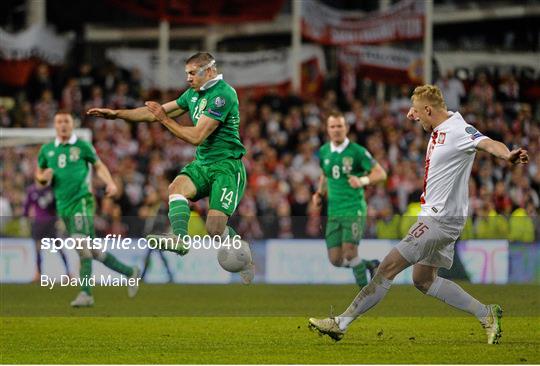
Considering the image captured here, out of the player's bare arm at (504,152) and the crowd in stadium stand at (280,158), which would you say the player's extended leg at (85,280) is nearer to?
the crowd in stadium stand at (280,158)

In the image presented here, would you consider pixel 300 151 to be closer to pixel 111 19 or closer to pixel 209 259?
pixel 209 259

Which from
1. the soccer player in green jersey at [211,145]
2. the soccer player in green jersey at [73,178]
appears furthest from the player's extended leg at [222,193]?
the soccer player in green jersey at [73,178]

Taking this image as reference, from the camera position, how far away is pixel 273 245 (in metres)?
23.0

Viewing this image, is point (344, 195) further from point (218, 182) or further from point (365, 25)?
point (365, 25)

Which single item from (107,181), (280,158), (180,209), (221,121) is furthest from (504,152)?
(280,158)

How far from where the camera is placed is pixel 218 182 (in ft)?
41.9

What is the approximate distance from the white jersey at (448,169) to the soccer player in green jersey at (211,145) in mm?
2210

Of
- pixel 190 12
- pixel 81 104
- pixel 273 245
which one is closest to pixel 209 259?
pixel 273 245

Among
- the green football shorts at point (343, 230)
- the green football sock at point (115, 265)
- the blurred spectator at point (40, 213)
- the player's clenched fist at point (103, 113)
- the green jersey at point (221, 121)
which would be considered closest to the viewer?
the player's clenched fist at point (103, 113)

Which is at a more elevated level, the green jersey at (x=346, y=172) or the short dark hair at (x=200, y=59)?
the short dark hair at (x=200, y=59)

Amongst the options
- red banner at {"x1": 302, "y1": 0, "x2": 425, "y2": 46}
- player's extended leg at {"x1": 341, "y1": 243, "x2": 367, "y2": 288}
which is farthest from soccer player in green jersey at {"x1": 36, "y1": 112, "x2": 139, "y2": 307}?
red banner at {"x1": 302, "y1": 0, "x2": 425, "y2": 46}

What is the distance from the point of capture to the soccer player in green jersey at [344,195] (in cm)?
1712

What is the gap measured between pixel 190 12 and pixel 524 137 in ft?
30.5

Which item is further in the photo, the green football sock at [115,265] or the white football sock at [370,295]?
the green football sock at [115,265]
